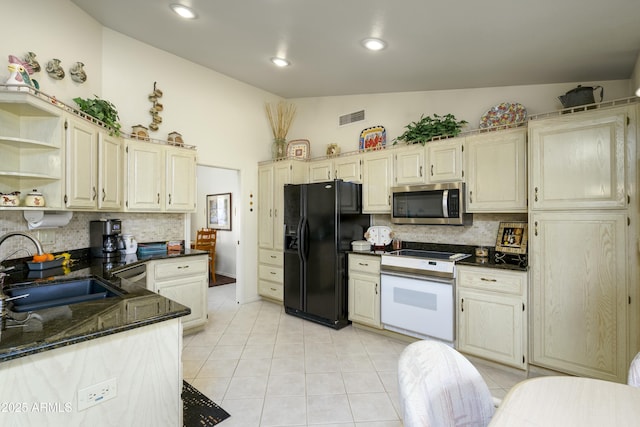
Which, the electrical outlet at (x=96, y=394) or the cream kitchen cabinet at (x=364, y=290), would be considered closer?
→ the electrical outlet at (x=96, y=394)

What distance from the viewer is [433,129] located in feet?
10.5

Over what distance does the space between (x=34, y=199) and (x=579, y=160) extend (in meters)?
4.01

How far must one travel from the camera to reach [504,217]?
3.03m

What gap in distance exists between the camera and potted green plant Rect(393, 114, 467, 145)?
3.13 metres

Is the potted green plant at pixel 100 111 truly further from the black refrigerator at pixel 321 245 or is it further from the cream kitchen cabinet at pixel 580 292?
the cream kitchen cabinet at pixel 580 292

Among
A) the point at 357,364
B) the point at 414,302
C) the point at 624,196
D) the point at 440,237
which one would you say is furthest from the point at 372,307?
the point at 624,196

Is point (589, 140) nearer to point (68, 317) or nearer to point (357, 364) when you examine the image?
point (357, 364)

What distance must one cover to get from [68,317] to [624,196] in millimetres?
3369

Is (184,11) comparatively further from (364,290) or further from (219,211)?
(219,211)

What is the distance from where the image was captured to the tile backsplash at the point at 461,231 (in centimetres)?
308

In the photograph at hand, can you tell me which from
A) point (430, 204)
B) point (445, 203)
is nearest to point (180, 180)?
point (430, 204)

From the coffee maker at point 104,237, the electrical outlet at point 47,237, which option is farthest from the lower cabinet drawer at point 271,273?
the electrical outlet at point 47,237

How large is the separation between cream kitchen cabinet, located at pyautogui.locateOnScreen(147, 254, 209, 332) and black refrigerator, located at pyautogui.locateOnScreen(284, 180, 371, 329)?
3.68ft

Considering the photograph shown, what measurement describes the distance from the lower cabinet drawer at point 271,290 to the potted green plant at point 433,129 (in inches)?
104
